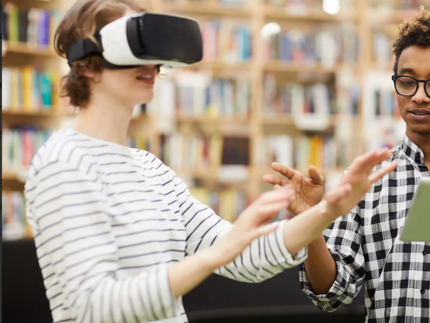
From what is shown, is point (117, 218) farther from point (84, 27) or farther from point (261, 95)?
point (261, 95)

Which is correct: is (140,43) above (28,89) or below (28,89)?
below

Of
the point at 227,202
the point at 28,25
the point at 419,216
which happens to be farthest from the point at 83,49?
the point at 227,202

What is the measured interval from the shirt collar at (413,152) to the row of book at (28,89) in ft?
10.6

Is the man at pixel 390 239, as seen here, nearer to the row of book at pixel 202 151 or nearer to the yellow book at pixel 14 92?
the row of book at pixel 202 151

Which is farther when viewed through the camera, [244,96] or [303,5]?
[303,5]

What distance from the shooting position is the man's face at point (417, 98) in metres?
1.45

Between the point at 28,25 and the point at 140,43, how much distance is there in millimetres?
3471

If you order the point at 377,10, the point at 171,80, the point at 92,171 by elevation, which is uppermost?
the point at 377,10

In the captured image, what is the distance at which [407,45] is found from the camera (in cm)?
152

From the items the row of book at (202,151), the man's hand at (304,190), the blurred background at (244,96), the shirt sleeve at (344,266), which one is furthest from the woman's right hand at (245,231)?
the row of book at (202,151)

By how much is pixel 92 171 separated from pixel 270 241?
384 millimetres

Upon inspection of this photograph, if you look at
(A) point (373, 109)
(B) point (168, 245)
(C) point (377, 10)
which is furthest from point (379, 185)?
(C) point (377, 10)

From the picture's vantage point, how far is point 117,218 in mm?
1001

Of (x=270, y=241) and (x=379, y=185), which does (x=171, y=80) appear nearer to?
(x=379, y=185)
